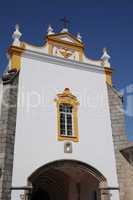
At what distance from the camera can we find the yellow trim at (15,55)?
42.1 ft

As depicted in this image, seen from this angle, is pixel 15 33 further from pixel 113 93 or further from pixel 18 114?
pixel 113 93

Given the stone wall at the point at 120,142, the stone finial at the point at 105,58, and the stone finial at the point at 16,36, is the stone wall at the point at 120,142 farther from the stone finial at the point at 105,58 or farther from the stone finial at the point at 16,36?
the stone finial at the point at 16,36

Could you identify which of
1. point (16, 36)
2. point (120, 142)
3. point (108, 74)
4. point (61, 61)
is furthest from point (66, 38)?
point (120, 142)

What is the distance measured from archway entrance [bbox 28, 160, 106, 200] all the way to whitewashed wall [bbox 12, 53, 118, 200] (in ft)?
1.49

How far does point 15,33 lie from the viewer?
13.7 m

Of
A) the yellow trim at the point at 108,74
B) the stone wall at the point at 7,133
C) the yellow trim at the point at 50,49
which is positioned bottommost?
the stone wall at the point at 7,133

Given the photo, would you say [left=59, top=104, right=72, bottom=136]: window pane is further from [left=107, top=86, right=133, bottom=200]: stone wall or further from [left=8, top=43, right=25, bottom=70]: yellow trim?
[left=8, top=43, right=25, bottom=70]: yellow trim

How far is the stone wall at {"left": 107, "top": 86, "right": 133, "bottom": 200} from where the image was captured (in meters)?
12.2

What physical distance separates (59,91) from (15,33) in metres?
3.46

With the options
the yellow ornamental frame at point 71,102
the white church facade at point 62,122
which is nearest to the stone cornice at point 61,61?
the white church facade at point 62,122

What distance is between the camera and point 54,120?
12602 mm

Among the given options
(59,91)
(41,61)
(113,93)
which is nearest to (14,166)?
(59,91)

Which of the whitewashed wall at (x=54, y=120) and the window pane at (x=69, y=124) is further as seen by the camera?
the window pane at (x=69, y=124)

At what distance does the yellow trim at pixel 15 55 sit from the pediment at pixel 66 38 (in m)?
2.08
